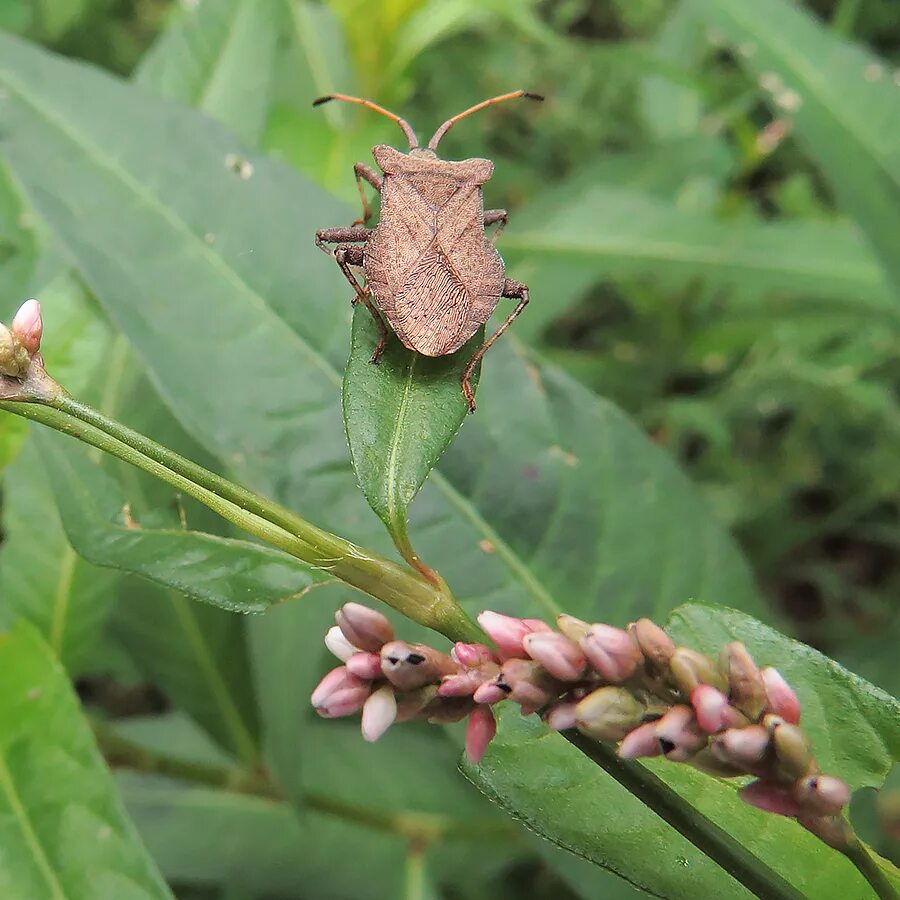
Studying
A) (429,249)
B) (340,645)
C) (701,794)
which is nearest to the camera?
(340,645)

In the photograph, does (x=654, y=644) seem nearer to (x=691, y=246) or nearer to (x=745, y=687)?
(x=745, y=687)

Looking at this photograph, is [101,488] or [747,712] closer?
[747,712]

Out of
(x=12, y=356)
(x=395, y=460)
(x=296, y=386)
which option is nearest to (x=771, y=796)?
(x=395, y=460)

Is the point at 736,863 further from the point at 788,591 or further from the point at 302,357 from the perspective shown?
the point at 788,591

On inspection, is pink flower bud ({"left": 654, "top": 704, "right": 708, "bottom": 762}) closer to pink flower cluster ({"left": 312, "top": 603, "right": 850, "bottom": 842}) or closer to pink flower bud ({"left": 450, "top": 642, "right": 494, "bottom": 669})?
pink flower cluster ({"left": 312, "top": 603, "right": 850, "bottom": 842})

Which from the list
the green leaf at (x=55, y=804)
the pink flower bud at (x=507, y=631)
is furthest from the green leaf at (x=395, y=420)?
the green leaf at (x=55, y=804)

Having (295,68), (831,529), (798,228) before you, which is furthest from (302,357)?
(831,529)

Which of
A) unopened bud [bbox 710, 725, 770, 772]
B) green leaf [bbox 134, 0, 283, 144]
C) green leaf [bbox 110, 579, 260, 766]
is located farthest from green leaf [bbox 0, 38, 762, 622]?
unopened bud [bbox 710, 725, 770, 772]
